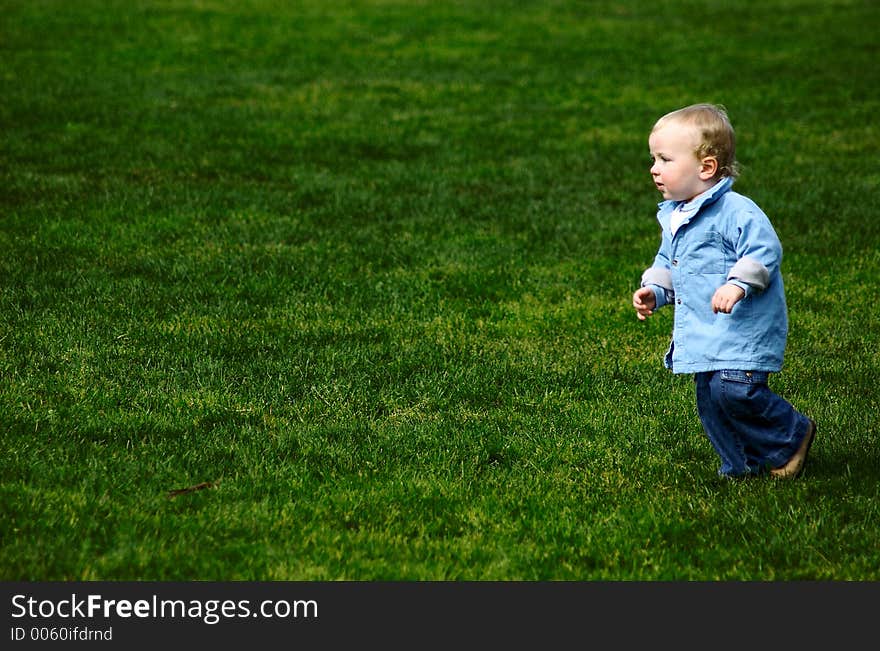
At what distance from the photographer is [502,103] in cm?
1458

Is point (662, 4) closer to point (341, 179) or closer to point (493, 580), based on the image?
point (341, 179)

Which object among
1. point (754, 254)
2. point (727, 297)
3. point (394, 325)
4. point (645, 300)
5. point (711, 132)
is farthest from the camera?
point (394, 325)

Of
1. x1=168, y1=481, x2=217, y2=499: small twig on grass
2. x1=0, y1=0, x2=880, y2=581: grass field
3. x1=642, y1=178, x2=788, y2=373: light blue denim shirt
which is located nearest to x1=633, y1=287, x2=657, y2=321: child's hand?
x1=642, y1=178, x2=788, y2=373: light blue denim shirt

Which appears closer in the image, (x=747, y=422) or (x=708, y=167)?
(x=708, y=167)

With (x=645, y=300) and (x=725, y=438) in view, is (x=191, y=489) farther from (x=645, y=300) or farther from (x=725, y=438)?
(x=725, y=438)

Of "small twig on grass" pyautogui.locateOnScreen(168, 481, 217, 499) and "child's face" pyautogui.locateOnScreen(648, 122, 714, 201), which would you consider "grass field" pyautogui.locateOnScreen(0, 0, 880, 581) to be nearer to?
"small twig on grass" pyautogui.locateOnScreen(168, 481, 217, 499)

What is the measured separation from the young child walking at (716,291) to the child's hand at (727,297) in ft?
0.58

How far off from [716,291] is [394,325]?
2.98 m

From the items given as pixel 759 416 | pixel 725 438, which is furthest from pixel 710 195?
pixel 725 438

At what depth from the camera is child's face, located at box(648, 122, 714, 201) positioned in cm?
477

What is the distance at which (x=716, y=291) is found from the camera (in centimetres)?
462

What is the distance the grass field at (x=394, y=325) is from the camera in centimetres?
447

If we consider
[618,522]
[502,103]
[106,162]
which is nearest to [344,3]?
[502,103]

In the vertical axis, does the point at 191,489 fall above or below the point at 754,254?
below
